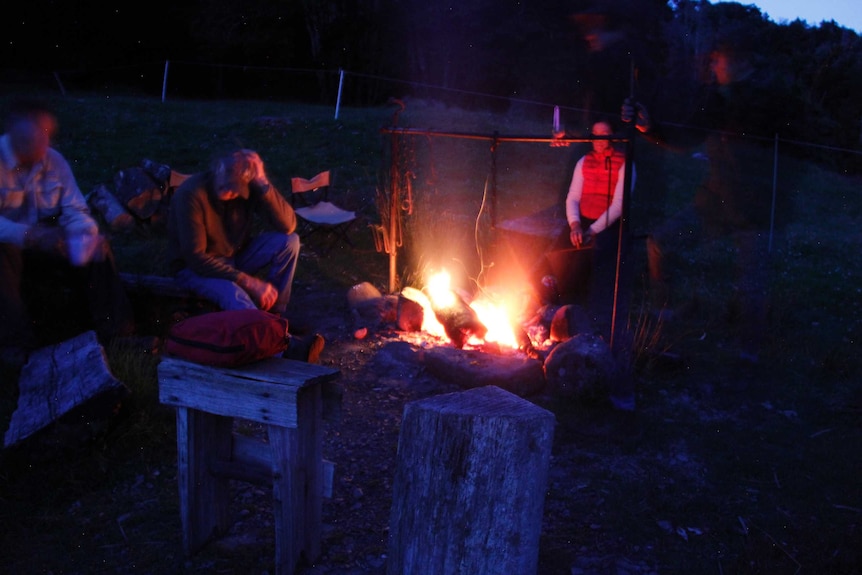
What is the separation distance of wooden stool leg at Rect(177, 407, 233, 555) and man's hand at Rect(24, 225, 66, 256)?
6.65 ft

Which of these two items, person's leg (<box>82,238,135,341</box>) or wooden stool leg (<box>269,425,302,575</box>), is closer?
wooden stool leg (<box>269,425,302,575</box>)

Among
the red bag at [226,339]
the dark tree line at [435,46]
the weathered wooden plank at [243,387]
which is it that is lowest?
the weathered wooden plank at [243,387]

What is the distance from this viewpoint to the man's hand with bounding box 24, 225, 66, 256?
4.02 m

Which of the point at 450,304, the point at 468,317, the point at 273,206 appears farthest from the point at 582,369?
the point at 273,206

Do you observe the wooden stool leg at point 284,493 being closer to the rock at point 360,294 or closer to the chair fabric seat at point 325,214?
the rock at point 360,294

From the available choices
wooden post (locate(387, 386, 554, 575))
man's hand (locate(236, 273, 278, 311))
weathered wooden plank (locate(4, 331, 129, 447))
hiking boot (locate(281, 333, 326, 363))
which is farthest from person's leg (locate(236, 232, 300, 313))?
wooden post (locate(387, 386, 554, 575))

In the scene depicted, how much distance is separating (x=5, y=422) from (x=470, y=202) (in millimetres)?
6572

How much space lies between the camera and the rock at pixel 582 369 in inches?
161

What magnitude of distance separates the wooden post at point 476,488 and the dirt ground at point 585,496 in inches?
29.6

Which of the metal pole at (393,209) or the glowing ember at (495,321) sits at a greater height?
the metal pole at (393,209)

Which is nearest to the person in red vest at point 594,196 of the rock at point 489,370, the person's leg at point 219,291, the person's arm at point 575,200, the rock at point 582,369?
the person's arm at point 575,200

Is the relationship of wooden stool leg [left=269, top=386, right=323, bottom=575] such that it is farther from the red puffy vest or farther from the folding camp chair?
the folding camp chair

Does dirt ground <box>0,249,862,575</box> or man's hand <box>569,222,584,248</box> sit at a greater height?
man's hand <box>569,222,584,248</box>

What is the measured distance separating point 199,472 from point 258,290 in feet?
6.09
